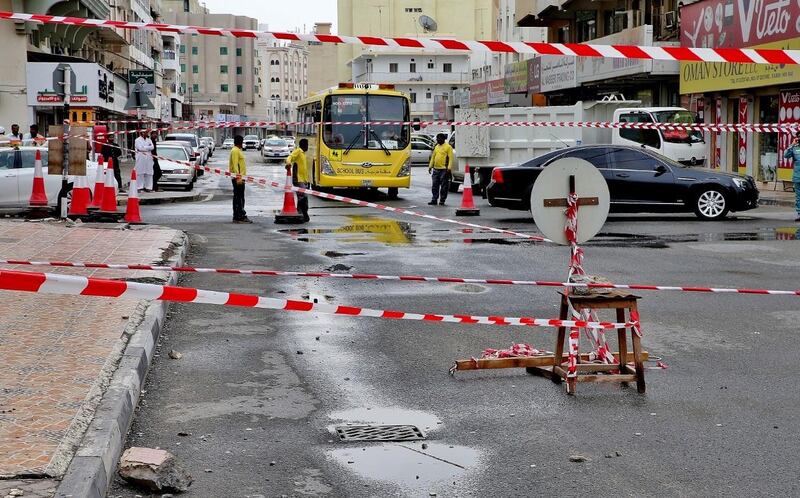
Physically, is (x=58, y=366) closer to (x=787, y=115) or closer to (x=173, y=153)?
(x=787, y=115)

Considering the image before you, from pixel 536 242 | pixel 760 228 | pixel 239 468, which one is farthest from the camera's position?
pixel 760 228

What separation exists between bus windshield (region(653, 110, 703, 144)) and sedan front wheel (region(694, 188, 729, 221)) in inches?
417

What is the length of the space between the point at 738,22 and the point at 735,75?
172 centimetres

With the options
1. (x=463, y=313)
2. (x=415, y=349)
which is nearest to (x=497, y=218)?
(x=463, y=313)

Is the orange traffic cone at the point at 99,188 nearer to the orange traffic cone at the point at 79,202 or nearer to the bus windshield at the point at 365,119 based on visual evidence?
the orange traffic cone at the point at 79,202

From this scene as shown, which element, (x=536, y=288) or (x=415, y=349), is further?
(x=536, y=288)

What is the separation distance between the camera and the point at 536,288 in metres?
11.9

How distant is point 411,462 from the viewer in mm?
5727

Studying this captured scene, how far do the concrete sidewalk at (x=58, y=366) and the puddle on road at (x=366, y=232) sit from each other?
15.4 feet

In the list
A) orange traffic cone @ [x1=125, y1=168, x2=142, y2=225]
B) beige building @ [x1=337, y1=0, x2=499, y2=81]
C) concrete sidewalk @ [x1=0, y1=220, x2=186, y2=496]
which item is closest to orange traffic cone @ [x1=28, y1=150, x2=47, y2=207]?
orange traffic cone @ [x1=125, y1=168, x2=142, y2=225]

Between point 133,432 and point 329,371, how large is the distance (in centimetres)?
193

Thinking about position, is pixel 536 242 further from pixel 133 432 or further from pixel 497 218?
pixel 133 432

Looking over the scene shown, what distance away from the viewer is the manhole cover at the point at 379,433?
20.2 ft

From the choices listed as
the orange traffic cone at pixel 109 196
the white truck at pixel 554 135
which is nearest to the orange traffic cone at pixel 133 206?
the orange traffic cone at pixel 109 196
